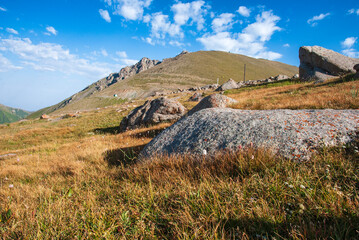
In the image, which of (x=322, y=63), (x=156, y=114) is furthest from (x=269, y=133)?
(x=322, y=63)

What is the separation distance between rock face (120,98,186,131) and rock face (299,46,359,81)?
16.5 meters

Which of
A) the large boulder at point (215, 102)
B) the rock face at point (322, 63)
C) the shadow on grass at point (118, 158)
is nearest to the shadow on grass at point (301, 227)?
the shadow on grass at point (118, 158)

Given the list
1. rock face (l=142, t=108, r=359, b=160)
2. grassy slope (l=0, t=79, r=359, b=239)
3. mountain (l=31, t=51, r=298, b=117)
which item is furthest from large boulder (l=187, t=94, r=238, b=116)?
mountain (l=31, t=51, r=298, b=117)

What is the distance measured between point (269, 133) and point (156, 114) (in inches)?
366

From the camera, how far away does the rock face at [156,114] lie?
1131 cm

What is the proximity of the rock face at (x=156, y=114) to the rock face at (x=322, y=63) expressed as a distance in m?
16.5

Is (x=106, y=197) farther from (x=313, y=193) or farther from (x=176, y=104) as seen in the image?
(x=176, y=104)

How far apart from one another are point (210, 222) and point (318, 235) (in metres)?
0.78

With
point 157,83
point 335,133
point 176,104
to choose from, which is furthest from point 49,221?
point 157,83

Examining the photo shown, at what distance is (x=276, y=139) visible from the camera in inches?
101

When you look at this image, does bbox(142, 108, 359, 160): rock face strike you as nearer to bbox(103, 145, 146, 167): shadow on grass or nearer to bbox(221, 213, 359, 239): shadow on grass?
bbox(103, 145, 146, 167): shadow on grass

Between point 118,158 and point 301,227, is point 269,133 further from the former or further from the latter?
point 118,158

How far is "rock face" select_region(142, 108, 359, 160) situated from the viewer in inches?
92.9

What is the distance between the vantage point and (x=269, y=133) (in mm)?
2748
